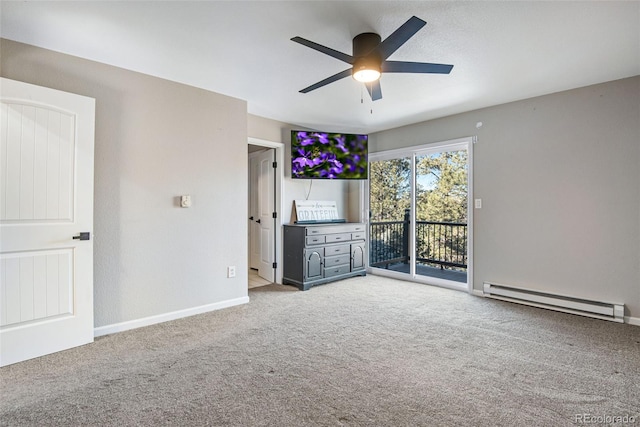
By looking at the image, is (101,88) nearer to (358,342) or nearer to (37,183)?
(37,183)

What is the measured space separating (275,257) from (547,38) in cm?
391

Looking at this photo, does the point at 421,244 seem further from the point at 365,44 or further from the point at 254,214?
the point at 365,44

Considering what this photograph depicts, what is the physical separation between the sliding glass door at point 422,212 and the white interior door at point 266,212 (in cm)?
173

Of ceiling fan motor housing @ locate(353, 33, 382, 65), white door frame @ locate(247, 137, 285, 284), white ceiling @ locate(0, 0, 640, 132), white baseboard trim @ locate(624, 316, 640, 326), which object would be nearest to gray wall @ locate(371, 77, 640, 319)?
white baseboard trim @ locate(624, 316, 640, 326)

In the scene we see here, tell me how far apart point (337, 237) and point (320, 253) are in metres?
0.41

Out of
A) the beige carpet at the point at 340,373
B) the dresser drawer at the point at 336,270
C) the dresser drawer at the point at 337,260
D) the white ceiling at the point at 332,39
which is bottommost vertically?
the beige carpet at the point at 340,373

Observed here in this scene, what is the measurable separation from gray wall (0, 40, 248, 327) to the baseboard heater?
10.2ft

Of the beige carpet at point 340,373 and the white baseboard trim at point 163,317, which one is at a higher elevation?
the white baseboard trim at point 163,317

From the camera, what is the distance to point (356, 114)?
4.27 m

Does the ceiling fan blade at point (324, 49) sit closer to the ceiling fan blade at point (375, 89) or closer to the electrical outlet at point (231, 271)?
the ceiling fan blade at point (375, 89)

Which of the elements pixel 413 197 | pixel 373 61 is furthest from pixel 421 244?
pixel 373 61

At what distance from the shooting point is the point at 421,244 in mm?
5316

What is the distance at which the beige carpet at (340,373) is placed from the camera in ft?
5.60

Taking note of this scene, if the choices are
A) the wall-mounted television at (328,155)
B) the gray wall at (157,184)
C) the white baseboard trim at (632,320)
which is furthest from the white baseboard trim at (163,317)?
the white baseboard trim at (632,320)
